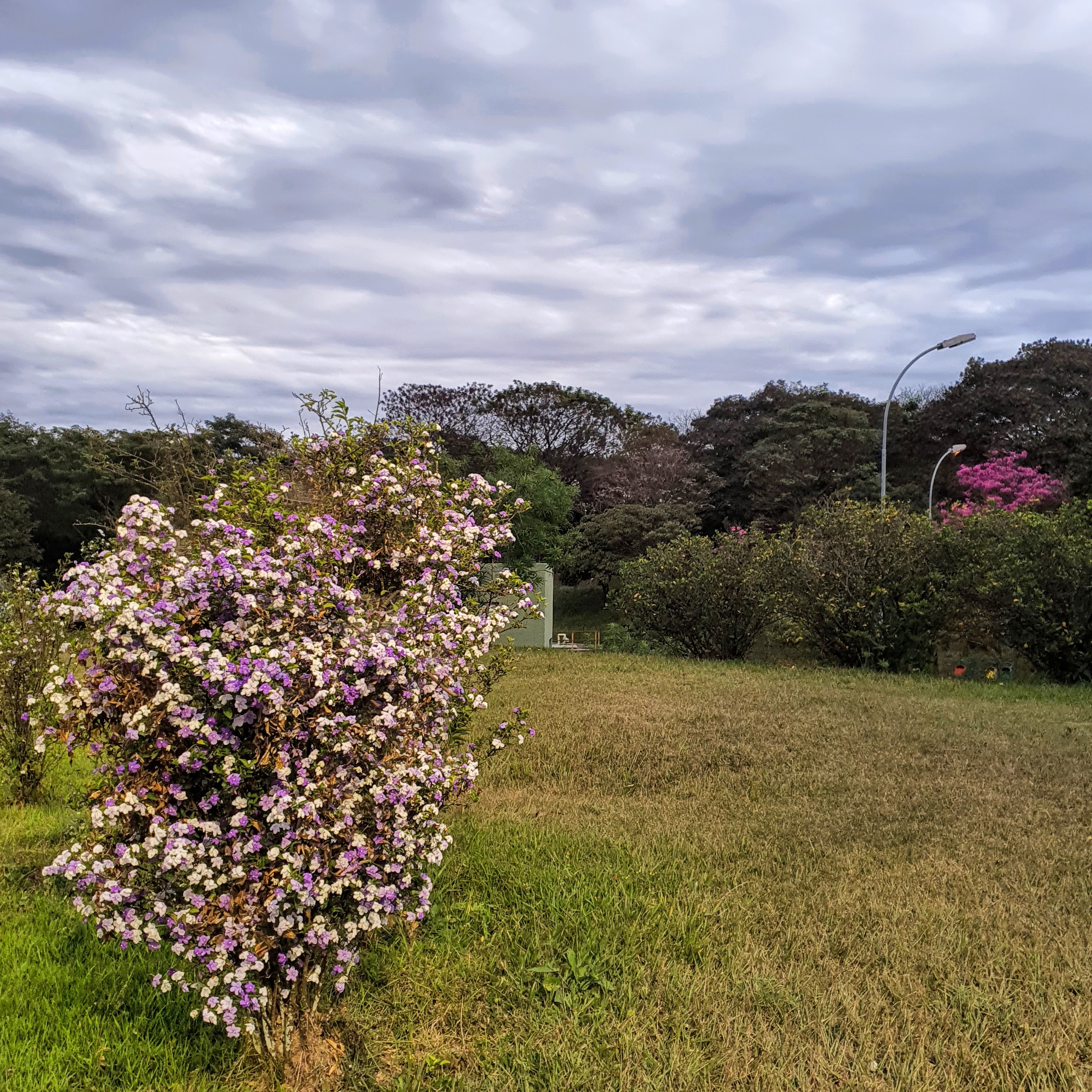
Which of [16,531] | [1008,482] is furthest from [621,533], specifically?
[16,531]

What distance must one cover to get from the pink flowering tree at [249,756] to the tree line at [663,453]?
18845 mm

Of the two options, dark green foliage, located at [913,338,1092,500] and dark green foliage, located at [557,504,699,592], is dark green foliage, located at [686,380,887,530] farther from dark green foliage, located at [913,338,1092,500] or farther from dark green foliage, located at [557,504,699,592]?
dark green foliage, located at [557,504,699,592]

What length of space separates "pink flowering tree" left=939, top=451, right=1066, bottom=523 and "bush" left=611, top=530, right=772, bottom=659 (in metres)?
11.2

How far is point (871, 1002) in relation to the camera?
3.51 meters

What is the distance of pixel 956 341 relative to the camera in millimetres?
13797

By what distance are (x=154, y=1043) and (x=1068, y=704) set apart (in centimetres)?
979

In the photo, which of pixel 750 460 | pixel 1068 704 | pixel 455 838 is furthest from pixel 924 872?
pixel 750 460

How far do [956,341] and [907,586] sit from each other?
175 inches

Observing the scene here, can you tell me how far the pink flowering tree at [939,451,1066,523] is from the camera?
24.4 metres

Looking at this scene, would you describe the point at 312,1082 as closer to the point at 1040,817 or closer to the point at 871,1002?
the point at 871,1002

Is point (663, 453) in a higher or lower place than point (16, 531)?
higher

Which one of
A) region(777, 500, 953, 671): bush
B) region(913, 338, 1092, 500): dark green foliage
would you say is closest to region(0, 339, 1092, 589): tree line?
region(913, 338, 1092, 500): dark green foliage

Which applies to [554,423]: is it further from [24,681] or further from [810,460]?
[24,681]

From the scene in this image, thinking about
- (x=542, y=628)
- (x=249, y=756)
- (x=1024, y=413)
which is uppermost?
(x=1024, y=413)
